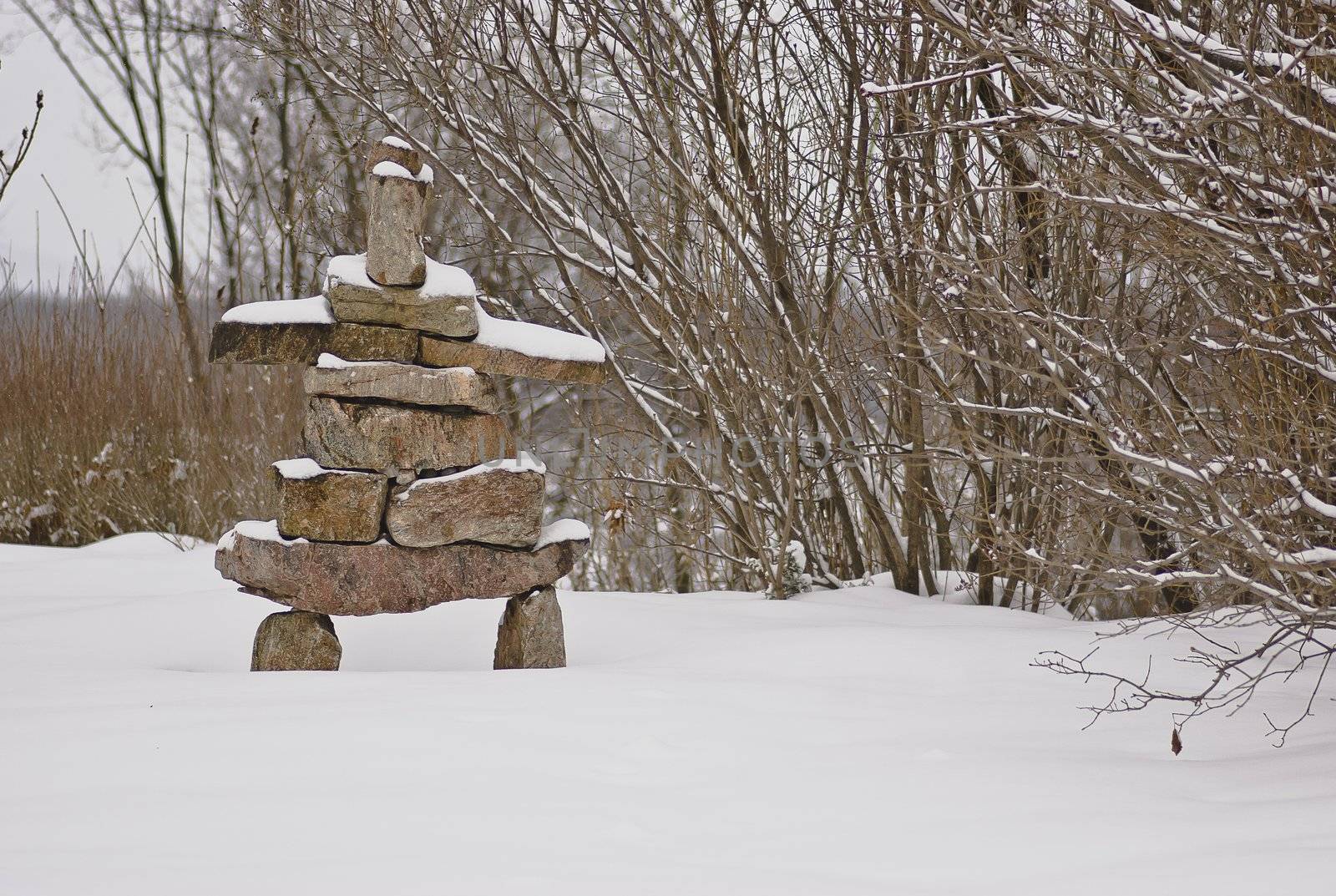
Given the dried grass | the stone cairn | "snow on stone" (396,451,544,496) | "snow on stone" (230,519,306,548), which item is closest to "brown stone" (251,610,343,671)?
the stone cairn

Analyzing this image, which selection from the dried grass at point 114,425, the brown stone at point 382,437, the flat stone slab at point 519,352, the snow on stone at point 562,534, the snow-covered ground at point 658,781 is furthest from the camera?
the dried grass at point 114,425

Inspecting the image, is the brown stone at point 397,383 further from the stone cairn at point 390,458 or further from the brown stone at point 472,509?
the brown stone at point 472,509

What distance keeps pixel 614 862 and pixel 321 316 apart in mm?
2293

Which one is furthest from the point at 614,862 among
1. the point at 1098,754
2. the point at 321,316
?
the point at 321,316

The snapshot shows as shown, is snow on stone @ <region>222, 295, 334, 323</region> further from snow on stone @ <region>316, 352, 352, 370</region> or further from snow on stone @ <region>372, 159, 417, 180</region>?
snow on stone @ <region>372, 159, 417, 180</region>

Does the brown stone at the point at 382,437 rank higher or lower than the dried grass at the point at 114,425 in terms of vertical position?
lower

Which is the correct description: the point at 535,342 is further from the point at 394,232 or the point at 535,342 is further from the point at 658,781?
the point at 658,781

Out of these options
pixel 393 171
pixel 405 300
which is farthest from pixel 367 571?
pixel 393 171

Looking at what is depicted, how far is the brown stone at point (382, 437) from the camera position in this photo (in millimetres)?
3736

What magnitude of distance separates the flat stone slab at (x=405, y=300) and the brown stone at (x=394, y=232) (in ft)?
0.11

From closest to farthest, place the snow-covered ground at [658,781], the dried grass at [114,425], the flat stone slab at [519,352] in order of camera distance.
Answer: the snow-covered ground at [658,781]
the flat stone slab at [519,352]
the dried grass at [114,425]

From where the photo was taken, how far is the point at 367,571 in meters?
3.75

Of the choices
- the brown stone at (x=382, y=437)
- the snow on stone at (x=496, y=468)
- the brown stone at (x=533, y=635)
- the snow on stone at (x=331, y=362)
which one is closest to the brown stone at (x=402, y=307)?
the snow on stone at (x=331, y=362)

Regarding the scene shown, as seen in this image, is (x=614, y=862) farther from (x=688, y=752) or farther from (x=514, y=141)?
(x=514, y=141)
